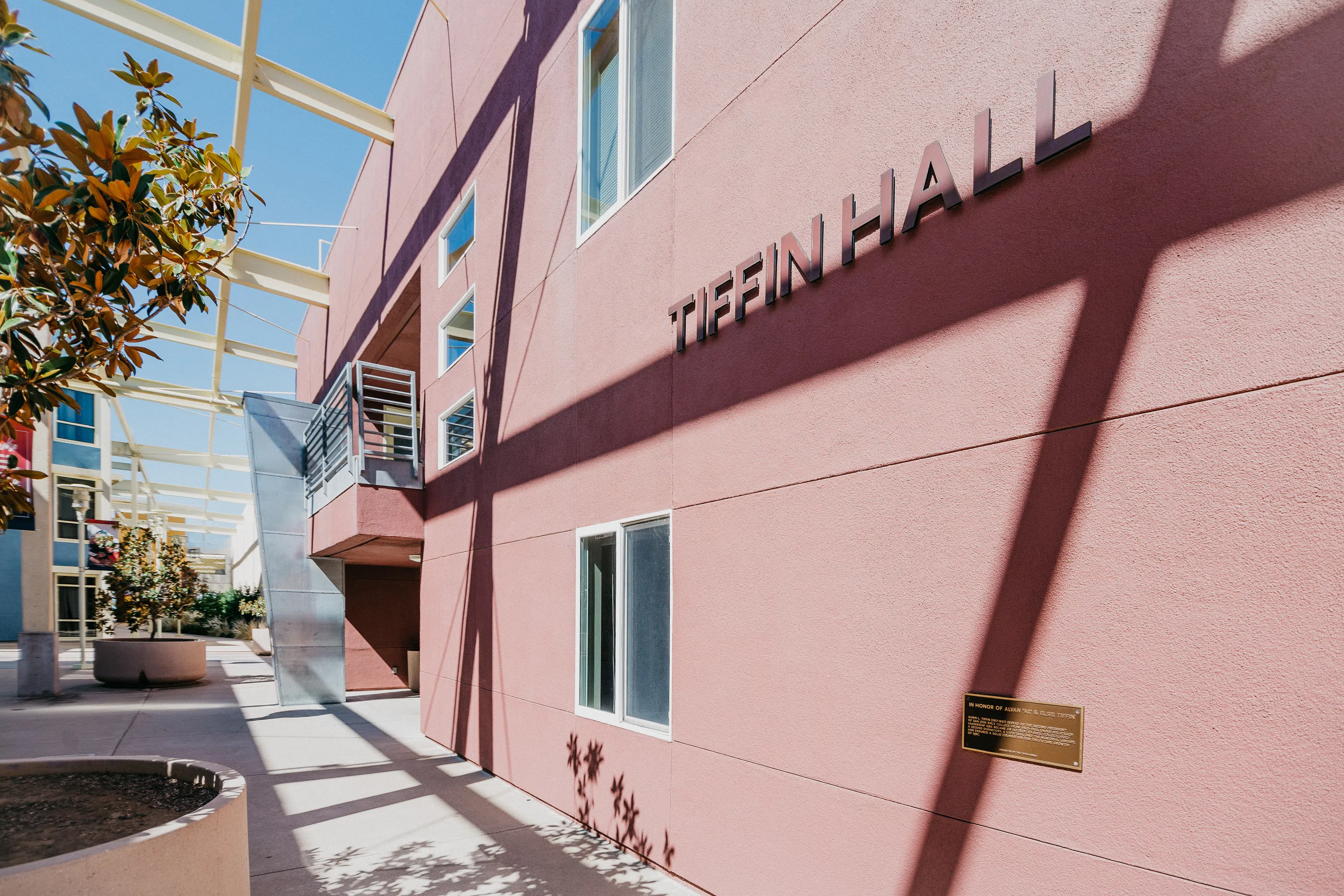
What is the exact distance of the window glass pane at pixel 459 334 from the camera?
10531mm

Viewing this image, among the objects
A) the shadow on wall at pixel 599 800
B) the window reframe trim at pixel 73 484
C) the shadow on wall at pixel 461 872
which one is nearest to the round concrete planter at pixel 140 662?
the window reframe trim at pixel 73 484

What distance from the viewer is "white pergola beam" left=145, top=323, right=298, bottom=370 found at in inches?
875

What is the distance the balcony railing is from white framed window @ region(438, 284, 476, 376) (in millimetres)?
596

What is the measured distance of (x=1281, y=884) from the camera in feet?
7.68

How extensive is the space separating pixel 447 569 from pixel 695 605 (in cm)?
620

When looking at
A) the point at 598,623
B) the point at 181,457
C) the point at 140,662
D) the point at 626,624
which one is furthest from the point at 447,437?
the point at 181,457

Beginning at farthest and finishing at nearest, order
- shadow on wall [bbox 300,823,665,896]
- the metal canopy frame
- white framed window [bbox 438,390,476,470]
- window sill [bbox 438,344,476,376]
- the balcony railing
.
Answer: the metal canopy frame < the balcony railing < window sill [bbox 438,344,476,376] < white framed window [bbox 438,390,476,470] < shadow on wall [bbox 300,823,665,896]

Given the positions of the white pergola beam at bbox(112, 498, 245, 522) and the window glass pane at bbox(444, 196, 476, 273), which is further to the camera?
the white pergola beam at bbox(112, 498, 245, 522)

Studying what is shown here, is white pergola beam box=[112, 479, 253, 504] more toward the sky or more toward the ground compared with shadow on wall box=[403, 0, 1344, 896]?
more toward the ground

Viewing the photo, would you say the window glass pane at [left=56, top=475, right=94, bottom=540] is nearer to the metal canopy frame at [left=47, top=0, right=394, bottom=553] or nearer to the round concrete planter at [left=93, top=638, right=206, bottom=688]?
the metal canopy frame at [left=47, top=0, right=394, bottom=553]

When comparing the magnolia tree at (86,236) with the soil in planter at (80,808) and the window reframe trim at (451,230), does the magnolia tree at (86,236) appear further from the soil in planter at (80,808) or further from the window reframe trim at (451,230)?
the window reframe trim at (451,230)

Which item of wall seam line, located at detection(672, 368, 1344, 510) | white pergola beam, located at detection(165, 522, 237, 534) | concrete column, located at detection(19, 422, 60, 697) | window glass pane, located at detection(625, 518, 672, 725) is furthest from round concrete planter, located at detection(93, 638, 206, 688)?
white pergola beam, located at detection(165, 522, 237, 534)

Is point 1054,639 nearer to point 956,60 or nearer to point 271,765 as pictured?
point 956,60

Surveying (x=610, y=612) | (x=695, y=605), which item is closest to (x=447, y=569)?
(x=610, y=612)
